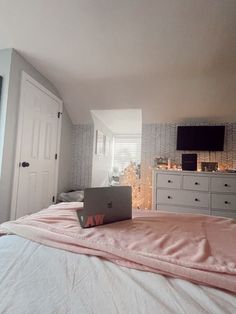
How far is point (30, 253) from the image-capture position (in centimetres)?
75

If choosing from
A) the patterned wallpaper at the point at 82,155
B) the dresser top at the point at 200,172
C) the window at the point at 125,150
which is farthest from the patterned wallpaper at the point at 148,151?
the window at the point at 125,150

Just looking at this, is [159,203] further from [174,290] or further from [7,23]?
[7,23]

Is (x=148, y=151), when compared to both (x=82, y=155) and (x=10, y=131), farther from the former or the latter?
(x=10, y=131)

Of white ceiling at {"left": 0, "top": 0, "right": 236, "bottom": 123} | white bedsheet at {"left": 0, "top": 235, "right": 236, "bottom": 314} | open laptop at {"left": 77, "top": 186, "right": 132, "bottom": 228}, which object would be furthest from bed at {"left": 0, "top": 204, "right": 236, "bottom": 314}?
white ceiling at {"left": 0, "top": 0, "right": 236, "bottom": 123}

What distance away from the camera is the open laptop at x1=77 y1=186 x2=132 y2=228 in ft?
3.32

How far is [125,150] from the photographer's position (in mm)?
5375

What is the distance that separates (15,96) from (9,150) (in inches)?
25.5

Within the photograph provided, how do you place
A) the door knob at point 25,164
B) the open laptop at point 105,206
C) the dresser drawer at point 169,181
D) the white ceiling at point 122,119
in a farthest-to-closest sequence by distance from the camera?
the white ceiling at point 122,119 → the dresser drawer at point 169,181 → the door knob at point 25,164 → the open laptop at point 105,206

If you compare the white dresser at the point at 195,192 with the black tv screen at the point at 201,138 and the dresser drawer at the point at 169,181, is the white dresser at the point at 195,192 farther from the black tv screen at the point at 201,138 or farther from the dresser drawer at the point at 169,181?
the black tv screen at the point at 201,138

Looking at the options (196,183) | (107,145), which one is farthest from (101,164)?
(196,183)

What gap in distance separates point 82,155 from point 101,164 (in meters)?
0.76

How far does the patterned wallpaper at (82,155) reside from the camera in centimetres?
383

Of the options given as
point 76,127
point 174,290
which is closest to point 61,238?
point 174,290

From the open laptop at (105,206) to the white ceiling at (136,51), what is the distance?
5.23ft
